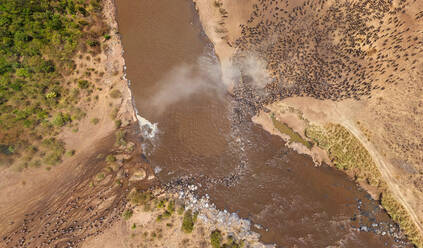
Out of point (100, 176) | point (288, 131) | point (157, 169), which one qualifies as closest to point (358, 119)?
point (288, 131)

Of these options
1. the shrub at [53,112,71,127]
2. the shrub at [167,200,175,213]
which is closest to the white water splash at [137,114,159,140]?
the shrub at [167,200,175,213]

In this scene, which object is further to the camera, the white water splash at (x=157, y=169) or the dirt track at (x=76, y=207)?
the white water splash at (x=157, y=169)

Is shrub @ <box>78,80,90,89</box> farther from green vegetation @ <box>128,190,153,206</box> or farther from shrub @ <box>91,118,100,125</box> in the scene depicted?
green vegetation @ <box>128,190,153,206</box>

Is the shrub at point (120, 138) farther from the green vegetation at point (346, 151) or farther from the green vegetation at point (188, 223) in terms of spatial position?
the green vegetation at point (346, 151)

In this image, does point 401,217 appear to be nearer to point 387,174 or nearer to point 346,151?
point 387,174

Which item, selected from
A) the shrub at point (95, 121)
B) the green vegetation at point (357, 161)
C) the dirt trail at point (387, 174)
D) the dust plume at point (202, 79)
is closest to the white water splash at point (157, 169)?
the dust plume at point (202, 79)

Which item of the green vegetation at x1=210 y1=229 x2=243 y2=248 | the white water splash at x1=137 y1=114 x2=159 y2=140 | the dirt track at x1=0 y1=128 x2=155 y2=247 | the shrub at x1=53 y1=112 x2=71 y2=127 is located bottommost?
the dirt track at x1=0 y1=128 x2=155 y2=247

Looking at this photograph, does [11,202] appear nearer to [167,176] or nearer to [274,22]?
[167,176]
